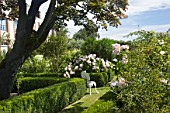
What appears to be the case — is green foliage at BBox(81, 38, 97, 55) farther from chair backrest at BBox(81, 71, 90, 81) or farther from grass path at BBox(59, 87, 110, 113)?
grass path at BBox(59, 87, 110, 113)

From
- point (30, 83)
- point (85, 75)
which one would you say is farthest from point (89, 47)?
point (85, 75)

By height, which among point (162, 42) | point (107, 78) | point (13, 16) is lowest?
point (107, 78)

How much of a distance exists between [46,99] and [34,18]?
3.22 meters

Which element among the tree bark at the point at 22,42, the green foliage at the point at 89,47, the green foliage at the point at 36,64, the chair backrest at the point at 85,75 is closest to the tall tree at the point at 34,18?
the tree bark at the point at 22,42

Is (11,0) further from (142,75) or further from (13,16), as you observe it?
(142,75)

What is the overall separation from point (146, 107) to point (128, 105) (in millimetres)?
319

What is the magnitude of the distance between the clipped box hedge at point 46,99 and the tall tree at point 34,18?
1.65 m

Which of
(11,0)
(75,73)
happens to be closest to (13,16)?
(11,0)

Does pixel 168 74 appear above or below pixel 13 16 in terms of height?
below

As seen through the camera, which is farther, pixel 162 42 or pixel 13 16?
pixel 13 16

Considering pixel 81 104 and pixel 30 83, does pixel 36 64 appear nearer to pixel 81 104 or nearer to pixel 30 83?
pixel 30 83

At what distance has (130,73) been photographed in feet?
20.0

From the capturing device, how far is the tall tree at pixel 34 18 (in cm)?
1118

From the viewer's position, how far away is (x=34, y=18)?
11477 mm
